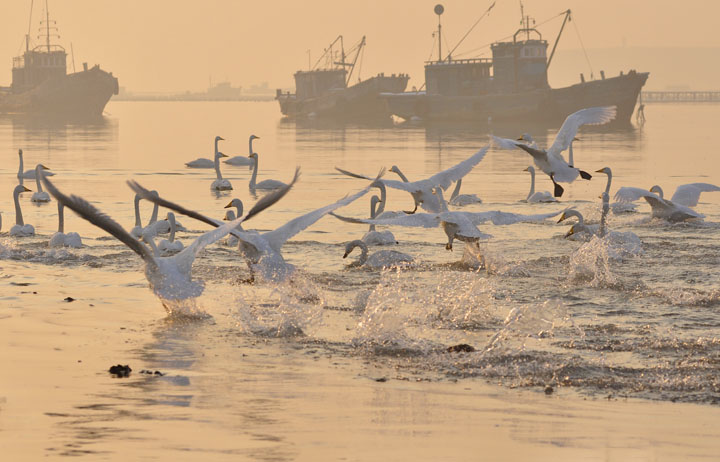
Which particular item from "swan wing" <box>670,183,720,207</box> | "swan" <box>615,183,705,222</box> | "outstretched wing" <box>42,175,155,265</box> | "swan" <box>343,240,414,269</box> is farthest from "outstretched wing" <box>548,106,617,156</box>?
"outstretched wing" <box>42,175,155,265</box>

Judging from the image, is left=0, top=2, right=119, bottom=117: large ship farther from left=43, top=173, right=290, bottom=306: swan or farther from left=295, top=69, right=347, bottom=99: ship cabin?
left=43, top=173, right=290, bottom=306: swan

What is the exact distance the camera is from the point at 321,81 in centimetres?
11769

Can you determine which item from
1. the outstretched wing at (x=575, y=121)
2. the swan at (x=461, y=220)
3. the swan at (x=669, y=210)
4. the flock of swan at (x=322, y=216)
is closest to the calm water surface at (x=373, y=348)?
the swan at (x=669, y=210)

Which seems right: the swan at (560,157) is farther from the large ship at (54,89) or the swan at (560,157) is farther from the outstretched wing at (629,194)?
the large ship at (54,89)

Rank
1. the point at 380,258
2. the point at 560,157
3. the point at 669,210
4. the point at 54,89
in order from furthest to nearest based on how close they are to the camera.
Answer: the point at 54,89
the point at 669,210
the point at 560,157
the point at 380,258

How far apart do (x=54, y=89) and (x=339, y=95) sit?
3042 cm

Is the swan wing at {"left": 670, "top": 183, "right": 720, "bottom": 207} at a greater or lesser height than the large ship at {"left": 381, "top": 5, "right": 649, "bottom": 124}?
lesser

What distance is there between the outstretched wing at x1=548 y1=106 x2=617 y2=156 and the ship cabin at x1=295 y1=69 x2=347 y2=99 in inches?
3871

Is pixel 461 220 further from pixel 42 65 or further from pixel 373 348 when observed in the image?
pixel 42 65

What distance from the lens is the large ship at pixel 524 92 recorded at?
82.9m

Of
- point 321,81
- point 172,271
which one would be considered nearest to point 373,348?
point 172,271

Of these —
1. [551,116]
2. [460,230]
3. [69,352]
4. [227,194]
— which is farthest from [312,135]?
[69,352]

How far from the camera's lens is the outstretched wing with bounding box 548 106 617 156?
1833cm

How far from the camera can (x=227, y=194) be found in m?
27.3
